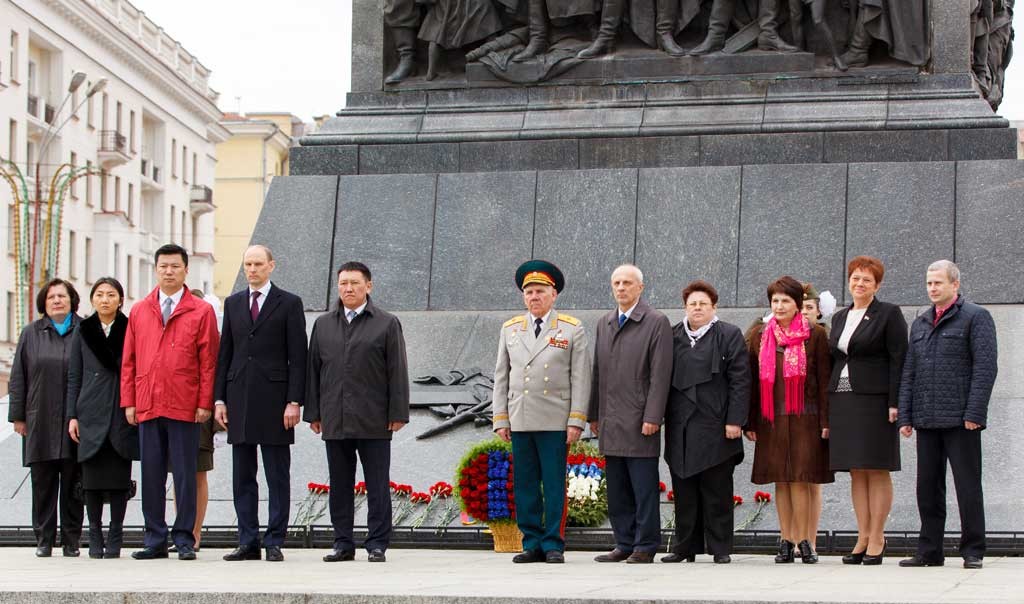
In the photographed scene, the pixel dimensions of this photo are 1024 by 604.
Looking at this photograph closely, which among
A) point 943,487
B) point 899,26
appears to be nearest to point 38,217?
point 899,26

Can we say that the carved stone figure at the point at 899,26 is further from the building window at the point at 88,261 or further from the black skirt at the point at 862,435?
the building window at the point at 88,261

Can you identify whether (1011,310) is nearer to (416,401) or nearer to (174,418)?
(416,401)

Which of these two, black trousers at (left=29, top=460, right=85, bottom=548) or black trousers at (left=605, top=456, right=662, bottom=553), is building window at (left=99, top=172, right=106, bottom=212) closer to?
black trousers at (left=29, top=460, right=85, bottom=548)

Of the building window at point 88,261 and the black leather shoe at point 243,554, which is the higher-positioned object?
the building window at point 88,261

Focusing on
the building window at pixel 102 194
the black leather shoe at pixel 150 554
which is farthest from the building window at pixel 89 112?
the black leather shoe at pixel 150 554

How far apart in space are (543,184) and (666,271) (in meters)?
1.30

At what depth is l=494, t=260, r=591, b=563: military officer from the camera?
10.5 m

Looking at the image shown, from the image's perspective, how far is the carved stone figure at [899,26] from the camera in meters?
15.3

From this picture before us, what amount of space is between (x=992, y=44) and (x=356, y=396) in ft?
31.5

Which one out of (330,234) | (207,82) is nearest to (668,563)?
(330,234)

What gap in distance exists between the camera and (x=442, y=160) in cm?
1575

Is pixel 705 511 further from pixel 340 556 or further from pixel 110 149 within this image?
pixel 110 149

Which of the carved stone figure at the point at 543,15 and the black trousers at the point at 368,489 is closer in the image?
the black trousers at the point at 368,489

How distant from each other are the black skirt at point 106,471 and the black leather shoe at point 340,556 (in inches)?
54.0
